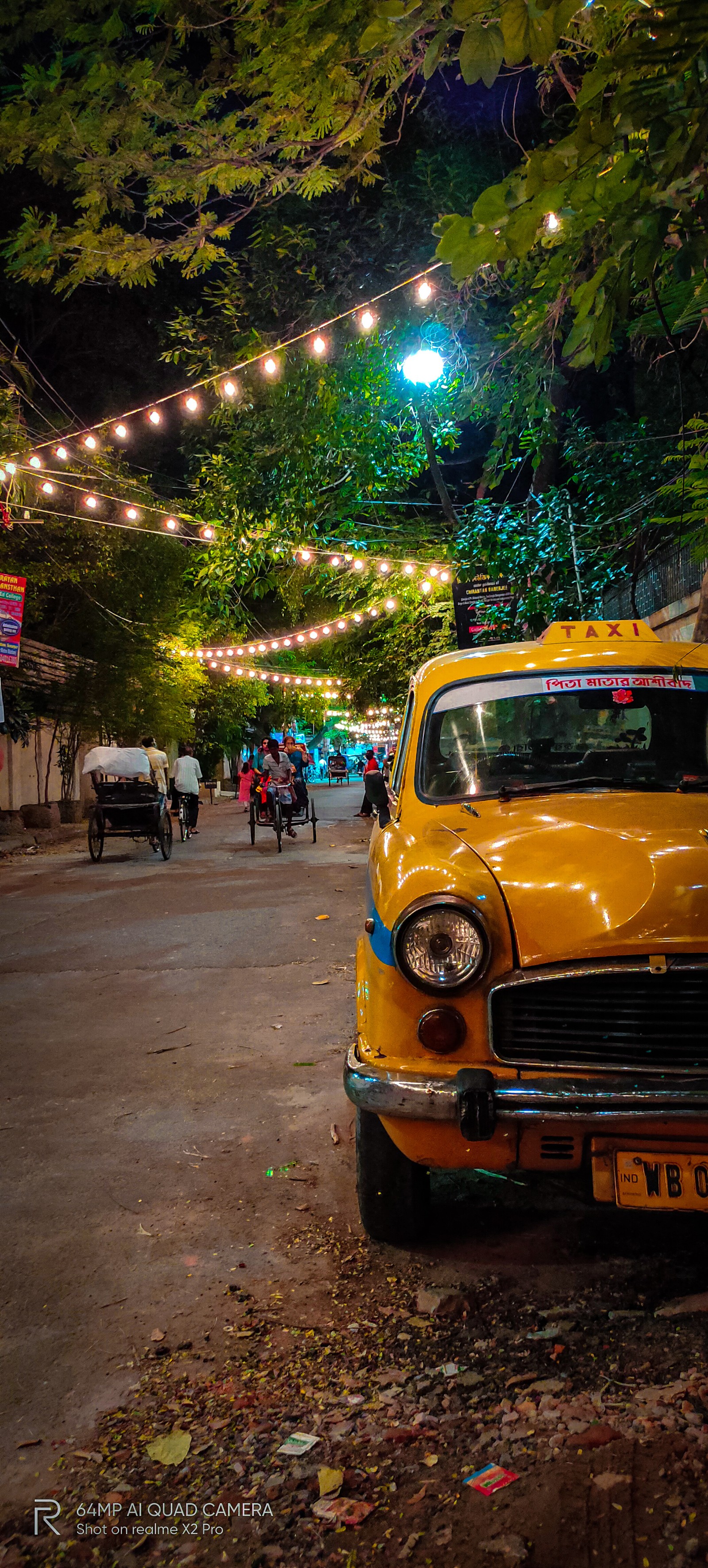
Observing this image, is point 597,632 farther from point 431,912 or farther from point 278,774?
point 278,774

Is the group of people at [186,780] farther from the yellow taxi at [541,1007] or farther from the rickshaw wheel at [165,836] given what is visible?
the yellow taxi at [541,1007]

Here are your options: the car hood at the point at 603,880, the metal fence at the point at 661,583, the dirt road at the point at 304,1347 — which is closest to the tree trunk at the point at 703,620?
the car hood at the point at 603,880

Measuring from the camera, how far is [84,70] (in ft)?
22.4

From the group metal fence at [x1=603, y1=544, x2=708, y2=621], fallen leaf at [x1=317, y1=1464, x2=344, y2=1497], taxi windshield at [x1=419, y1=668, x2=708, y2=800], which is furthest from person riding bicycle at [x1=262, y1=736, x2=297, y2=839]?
fallen leaf at [x1=317, y1=1464, x2=344, y2=1497]

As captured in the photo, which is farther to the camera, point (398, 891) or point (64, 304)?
point (64, 304)

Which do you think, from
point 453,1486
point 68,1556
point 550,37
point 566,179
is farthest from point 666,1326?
point 550,37

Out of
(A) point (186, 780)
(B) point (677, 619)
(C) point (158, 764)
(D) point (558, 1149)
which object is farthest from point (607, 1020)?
(A) point (186, 780)

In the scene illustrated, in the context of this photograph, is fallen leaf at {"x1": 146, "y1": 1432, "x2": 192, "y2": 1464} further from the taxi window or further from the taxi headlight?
the taxi window

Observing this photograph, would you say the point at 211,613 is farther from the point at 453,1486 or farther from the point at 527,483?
the point at 453,1486

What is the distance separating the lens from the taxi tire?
302 centimetres

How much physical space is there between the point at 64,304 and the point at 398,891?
83.2ft

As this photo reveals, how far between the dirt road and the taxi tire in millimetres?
84

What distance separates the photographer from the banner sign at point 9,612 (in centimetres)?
1416

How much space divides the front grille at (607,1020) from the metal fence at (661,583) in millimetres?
7747
